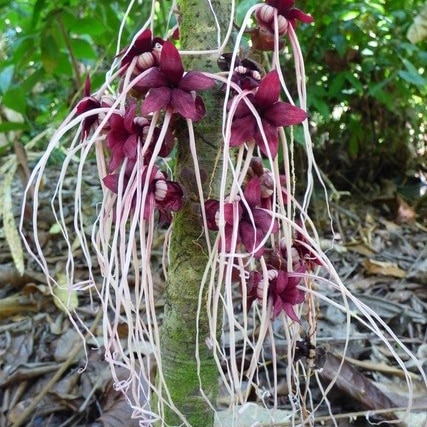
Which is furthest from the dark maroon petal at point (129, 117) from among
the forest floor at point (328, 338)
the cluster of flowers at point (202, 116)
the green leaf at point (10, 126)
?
the green leaf at point (10, 126)

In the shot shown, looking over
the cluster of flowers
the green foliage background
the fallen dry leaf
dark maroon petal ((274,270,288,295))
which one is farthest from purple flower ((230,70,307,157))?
the fallen dry leaf

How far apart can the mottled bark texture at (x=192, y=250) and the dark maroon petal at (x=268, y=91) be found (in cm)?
8

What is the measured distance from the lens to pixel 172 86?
0.46m

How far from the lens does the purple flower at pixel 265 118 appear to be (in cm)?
45

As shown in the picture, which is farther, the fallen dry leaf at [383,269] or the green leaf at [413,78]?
the fallen dry leaf at [383,269]

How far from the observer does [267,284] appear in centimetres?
48

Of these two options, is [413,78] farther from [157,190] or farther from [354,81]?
[157,190]

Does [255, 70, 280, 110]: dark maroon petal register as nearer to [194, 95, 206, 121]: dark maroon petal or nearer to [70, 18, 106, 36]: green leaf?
[194, 95, 206, 121]: dark maroon petal

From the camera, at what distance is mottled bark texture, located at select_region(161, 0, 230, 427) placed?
530mm

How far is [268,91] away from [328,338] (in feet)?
2.70

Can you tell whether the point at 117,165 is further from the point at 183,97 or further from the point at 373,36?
the point at 373,36

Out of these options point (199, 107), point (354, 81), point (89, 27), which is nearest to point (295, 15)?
point (199, 107)

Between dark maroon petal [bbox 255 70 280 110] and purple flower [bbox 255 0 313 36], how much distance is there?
82 millimetres

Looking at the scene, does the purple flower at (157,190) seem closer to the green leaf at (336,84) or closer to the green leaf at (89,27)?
the green leaf at (89,27)
